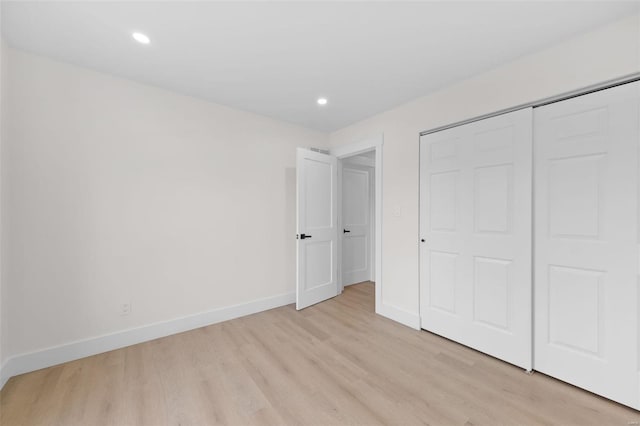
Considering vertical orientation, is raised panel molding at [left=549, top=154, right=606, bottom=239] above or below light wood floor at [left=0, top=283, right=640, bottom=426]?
above

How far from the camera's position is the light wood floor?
5.01ft

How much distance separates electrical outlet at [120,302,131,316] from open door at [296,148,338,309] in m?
1.74

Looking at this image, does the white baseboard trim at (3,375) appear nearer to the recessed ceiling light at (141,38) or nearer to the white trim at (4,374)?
the white trim at (4,374)

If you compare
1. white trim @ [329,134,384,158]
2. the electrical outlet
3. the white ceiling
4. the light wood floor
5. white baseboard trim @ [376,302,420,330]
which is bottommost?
the light wood floor

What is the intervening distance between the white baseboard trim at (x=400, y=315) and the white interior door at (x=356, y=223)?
1.37m

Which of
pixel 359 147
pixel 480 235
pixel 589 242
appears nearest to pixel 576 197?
pixel 589 242

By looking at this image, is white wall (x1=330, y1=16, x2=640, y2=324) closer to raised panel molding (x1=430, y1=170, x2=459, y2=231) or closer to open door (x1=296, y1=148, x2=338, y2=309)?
raised panel molding (x1=430, y1=170, x2=459, y2=231)

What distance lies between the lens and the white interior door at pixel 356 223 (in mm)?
4465

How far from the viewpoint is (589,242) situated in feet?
5.69

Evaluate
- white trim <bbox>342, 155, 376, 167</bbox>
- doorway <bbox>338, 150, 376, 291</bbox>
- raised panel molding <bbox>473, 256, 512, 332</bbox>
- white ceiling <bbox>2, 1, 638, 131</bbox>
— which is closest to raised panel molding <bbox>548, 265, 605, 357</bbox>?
raised panel molding <bbox>473, 256, 512, 332</bbox>

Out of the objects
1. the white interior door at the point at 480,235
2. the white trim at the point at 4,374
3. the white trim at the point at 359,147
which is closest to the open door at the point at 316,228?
the white trim at the point at 359,147

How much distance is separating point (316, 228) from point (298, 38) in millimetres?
2211

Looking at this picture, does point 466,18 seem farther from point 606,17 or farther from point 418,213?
point 418,213

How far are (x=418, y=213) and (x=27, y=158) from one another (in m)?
3.50
